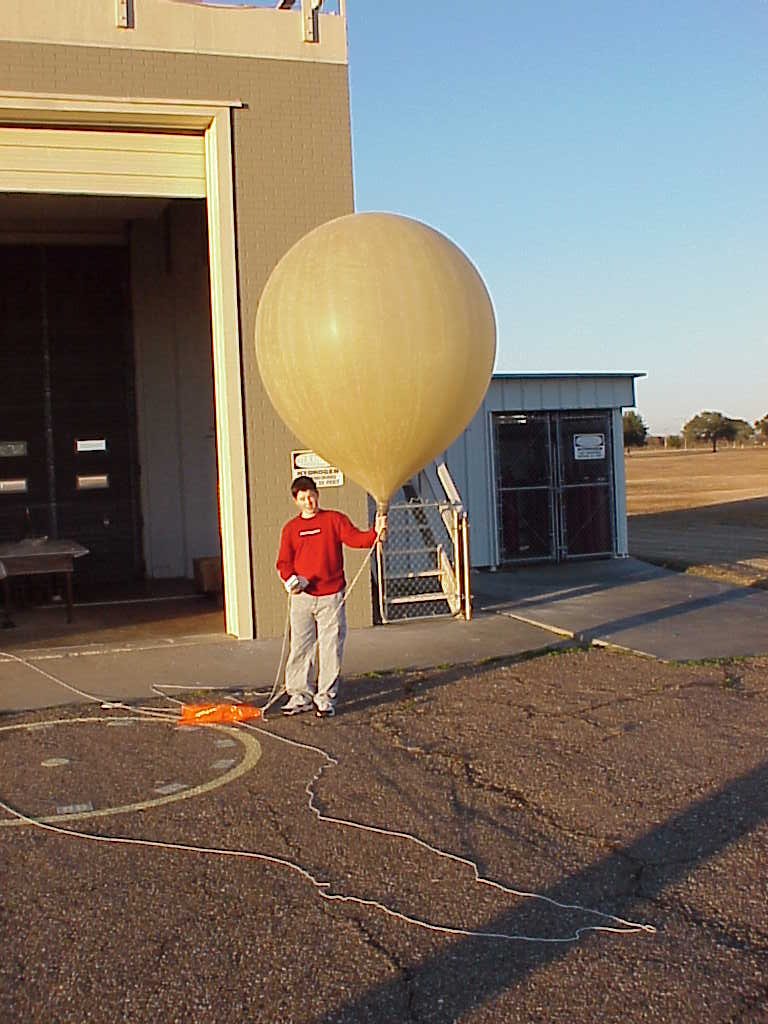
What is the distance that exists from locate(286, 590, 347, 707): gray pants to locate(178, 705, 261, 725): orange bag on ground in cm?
35

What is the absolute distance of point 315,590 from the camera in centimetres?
833

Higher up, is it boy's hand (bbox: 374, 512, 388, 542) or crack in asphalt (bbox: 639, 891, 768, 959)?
boy's hand (bbox: 374, 512, 388, 542)

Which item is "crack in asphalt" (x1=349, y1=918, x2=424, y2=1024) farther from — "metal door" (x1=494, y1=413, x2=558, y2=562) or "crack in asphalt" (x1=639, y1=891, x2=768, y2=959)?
"metal door" (x1=494, y1=413, x2=558, y2=562)

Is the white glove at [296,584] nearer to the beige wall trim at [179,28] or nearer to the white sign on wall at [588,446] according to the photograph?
the beige wall trim at [179,28]

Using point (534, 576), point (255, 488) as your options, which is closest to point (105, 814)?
point (255, 488)

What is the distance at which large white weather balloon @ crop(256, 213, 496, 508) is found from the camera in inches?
244

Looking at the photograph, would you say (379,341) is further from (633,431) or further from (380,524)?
(633,431)

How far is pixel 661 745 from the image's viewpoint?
7.30 meters

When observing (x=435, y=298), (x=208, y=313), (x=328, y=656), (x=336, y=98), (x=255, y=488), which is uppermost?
(x=336, y=98)

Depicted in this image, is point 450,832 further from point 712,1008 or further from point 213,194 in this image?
point 213,194

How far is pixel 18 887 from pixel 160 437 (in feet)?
46.7

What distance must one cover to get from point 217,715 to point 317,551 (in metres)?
1.38

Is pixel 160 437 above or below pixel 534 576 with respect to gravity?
above

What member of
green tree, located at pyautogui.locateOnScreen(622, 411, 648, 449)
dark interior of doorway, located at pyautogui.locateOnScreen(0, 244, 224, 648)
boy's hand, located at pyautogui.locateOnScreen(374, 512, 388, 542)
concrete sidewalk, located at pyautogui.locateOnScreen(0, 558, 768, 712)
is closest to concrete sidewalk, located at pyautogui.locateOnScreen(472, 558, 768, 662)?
concrete sidewalk, located at pyautogui.locateOnScreen(0, 558, 768, 712)
